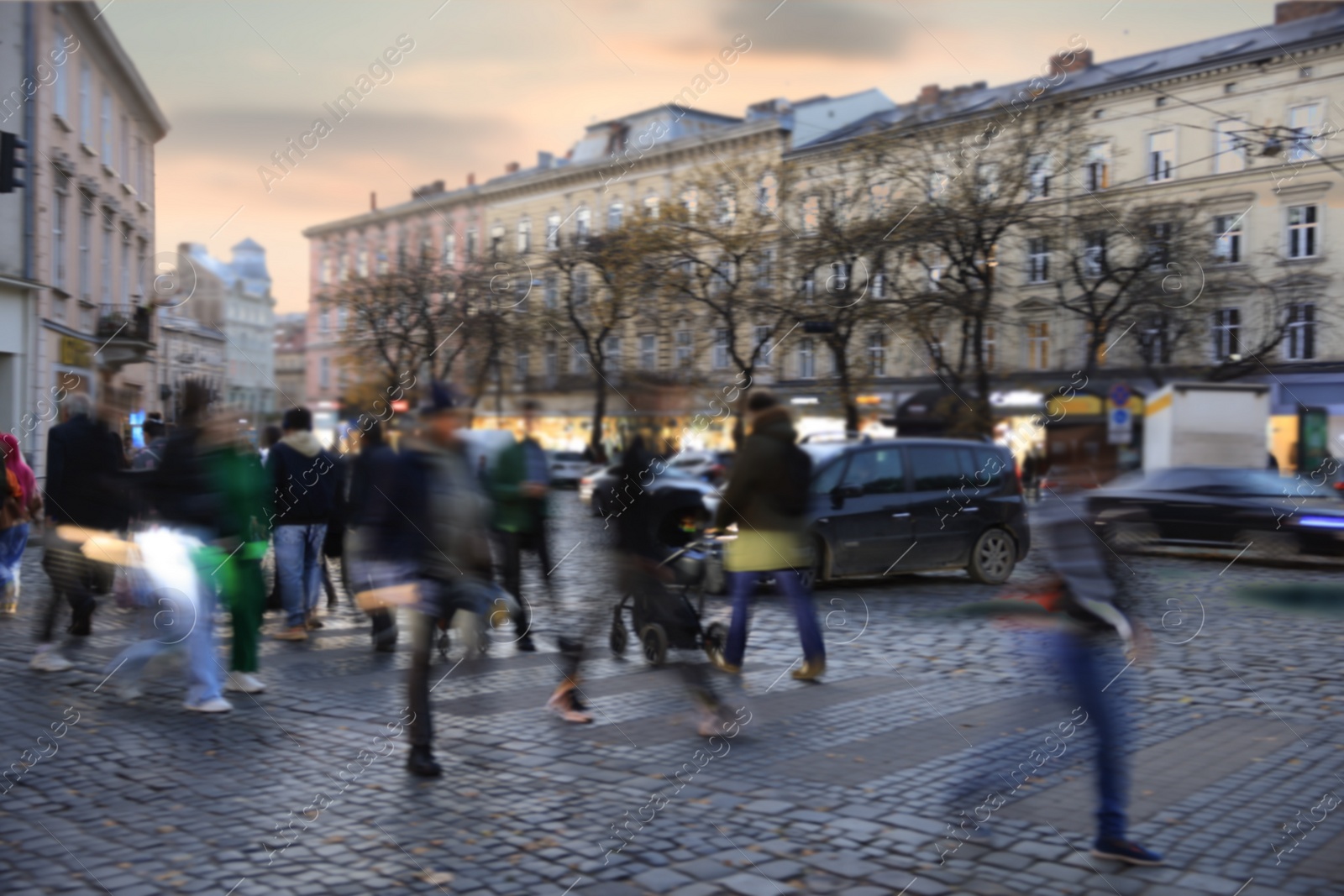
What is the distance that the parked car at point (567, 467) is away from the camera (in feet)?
144

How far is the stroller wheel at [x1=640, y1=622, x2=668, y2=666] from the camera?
862 centimetres

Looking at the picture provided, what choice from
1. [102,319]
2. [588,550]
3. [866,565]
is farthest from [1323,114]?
[102,319]

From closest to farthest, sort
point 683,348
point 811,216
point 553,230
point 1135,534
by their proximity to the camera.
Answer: point 1135,534 → point 811,216 → point 683,348 → point 553,230

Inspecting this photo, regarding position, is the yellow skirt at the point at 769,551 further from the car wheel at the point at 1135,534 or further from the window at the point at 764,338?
the window at the point at 764,338

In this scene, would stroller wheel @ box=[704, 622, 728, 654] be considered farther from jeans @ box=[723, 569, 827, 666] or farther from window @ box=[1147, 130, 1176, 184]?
window @ box=[1147, 130, 1176, 184]

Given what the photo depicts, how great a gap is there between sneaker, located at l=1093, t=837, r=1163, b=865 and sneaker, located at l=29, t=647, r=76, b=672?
701cm

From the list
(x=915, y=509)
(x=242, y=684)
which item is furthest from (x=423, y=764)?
(x=915, y=509)

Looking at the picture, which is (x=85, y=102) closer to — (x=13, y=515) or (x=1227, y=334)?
(x=13, y=515)

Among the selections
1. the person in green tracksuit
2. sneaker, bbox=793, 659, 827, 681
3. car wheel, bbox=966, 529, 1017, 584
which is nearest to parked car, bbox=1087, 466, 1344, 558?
car wheel, bbox=966, 529, 1017, 584

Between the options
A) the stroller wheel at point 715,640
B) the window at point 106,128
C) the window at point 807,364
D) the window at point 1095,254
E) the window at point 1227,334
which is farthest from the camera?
the window at point 807,364

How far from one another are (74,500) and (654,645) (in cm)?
429

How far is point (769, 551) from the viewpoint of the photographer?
7.62 meters

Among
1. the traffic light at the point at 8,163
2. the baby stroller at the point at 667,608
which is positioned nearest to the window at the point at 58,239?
the traffic light at the point at 8,163

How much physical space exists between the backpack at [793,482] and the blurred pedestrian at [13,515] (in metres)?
7.11
